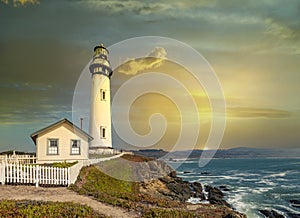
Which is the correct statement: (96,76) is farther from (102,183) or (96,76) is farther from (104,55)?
(102,183)

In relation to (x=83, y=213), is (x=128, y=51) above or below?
above

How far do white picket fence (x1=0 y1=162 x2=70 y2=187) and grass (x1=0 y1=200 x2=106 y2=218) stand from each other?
4.92m

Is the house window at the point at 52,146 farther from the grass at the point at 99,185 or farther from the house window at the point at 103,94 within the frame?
the house window at the point at 103,94

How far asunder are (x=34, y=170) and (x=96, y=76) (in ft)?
78.0

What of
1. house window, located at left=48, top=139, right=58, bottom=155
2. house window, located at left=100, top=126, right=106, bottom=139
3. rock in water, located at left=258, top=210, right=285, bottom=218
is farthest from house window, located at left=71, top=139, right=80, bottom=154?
rock in water, located at left=258, top=210, right=285, bottom=218

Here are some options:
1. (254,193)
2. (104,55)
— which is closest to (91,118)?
(104,55)

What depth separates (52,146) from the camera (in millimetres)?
23641

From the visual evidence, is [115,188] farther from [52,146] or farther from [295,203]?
[295,203]

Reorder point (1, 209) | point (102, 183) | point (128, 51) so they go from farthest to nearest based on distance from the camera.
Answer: point (128, 51) < point (102, 183) < point (1, 209)

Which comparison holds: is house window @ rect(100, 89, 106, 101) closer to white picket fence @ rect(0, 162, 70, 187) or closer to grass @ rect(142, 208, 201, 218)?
white picket fence @ rect(0, 162, 70, 187)

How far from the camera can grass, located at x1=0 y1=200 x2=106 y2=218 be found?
29.7 feet

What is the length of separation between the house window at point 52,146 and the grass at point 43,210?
13728 millimetres

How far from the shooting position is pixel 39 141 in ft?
76.7

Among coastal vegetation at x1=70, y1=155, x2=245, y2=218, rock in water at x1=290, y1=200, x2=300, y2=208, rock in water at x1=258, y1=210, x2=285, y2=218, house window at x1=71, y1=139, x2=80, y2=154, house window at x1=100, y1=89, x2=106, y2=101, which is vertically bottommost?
rock in water at x1=290, y1=200, x2=300, y2=208
